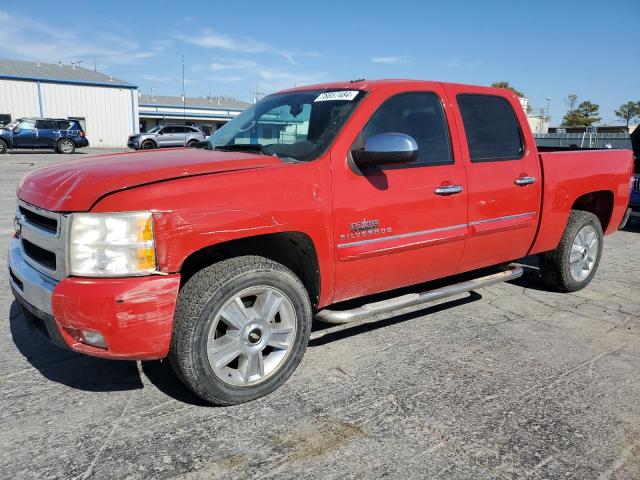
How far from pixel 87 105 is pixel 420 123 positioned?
43012mm

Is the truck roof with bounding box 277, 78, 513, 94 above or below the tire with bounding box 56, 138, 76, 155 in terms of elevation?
above

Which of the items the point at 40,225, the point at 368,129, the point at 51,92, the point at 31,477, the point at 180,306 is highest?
the point at 51,92

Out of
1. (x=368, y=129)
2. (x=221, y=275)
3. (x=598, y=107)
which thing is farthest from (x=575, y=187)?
(x=598, y=107)

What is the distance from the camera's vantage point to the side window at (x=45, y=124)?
1046 inches

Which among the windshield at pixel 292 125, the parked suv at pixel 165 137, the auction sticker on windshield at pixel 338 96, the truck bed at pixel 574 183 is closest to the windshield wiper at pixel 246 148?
Answer: the windshield at pixel 292 125

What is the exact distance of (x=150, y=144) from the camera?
2880 cm

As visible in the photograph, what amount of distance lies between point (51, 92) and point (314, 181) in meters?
42.9

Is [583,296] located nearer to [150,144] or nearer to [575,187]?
[575,187]

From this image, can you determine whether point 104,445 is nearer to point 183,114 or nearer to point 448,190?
point 448,190

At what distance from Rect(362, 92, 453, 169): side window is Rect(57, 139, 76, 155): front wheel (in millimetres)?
27982

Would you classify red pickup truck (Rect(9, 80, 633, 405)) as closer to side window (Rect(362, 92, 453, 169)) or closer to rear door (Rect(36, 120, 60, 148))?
side window (Rect(362, 92, 453, 169))

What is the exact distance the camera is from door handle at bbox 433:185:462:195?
11.6ft

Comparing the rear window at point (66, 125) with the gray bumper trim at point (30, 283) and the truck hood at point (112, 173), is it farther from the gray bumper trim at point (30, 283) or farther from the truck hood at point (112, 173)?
the gray bumper trim at point (30, 283)

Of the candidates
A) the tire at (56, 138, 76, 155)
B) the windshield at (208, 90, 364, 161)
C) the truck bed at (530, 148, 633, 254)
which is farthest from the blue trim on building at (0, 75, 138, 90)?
the truck bed at (530, 148, 633, 254)
